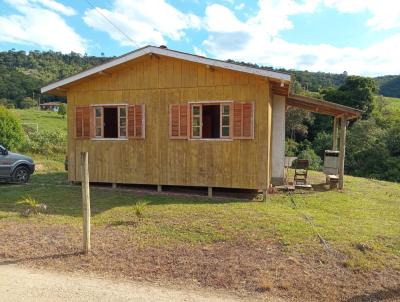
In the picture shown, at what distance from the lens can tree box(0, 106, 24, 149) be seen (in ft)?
71.8

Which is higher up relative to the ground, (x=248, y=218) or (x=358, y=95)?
(x=358, y=95)

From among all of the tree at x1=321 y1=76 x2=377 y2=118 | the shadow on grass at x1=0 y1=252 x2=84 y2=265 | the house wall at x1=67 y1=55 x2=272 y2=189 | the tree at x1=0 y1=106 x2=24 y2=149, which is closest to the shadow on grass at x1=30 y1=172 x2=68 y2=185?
the house wall at x1=67 y1=55 x2=272 y2=189

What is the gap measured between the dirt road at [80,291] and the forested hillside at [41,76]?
46.0 metres

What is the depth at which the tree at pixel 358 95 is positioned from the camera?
37562mm

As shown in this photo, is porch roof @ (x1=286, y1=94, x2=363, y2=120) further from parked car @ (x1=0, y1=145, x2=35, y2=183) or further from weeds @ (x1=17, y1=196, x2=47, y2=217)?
parked car @ (x1=0, y1=145, x2=35, y2=183)

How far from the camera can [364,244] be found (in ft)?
21.2

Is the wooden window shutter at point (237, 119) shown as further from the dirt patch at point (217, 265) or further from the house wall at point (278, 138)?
the dirt patch at point (217, 265)

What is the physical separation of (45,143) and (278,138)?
1676cm

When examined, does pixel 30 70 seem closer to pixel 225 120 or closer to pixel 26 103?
pixel 26 103

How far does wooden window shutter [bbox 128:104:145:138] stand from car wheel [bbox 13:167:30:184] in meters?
4.87

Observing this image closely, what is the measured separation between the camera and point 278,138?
13805 mm

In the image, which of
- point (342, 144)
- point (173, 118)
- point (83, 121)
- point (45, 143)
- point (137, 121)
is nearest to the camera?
point (173, 118)

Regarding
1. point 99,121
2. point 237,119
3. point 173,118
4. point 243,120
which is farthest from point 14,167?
point 243,120

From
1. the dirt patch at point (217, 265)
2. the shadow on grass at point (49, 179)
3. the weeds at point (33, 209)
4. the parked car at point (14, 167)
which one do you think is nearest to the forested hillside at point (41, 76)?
the shadow on grass at point (49, 179)
